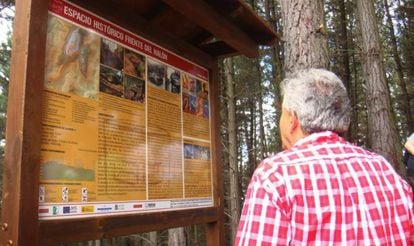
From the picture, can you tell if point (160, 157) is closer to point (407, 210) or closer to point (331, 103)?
point (331, 103)

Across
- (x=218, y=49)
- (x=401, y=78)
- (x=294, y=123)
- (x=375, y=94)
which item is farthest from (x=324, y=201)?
(x=401, y=78)

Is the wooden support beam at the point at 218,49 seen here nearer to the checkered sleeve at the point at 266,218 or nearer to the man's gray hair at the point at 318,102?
the man's gray hair at the point at 318,102

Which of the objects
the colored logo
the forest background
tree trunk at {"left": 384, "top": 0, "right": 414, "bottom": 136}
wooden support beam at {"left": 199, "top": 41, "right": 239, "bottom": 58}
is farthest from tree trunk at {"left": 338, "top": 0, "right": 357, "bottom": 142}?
the colored logo

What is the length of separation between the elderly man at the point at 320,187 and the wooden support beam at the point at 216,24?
1.20 meters

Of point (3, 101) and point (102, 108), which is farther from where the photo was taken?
point (3, 101)

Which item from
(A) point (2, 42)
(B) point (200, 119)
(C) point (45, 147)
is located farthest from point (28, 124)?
(A) point (2, 42)

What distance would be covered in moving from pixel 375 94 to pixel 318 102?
7358mm

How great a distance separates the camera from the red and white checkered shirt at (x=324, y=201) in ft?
5.03

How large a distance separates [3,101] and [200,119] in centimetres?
1376

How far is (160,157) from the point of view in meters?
2.88

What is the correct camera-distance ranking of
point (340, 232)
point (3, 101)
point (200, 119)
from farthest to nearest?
point (3, 101) → point (200, 119) → point (340, 232)

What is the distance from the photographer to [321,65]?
14.1 feet

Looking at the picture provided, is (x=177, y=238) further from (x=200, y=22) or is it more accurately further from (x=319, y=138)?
(x=319, y=138)

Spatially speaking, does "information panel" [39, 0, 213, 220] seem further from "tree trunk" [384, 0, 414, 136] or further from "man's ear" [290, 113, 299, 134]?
"tree trunk" [384, 0, 414, 136]
